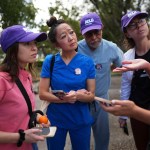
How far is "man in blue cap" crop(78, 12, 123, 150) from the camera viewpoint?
3645 mm

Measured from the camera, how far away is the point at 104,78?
3777 millimetres

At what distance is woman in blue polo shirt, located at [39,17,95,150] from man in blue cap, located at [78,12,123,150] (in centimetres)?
44

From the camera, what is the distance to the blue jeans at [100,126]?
381cm

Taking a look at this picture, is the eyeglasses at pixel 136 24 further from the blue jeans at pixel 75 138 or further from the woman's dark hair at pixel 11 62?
the woman's dark hair at pixel 11 62

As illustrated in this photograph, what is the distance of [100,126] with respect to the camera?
3873 millimetres

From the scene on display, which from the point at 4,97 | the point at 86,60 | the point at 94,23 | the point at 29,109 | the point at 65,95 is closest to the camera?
the point at 4,97

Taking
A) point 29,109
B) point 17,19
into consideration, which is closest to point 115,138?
point 29,109

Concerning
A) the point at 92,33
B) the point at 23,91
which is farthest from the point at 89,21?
the point at 23,91

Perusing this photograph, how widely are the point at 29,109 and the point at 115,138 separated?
3.86 meters

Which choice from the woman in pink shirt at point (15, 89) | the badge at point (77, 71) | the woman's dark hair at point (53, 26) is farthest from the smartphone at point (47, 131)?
the woman's dark hair at point (53, 26)

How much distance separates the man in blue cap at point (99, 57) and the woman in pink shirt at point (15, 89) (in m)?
1.06

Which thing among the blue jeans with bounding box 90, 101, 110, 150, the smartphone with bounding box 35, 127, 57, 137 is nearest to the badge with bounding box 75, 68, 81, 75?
the blue jeans with bounding box 90, 101, 110, 150

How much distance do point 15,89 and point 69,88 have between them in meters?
0.89

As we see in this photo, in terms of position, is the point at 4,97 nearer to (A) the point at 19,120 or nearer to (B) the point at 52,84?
(A) the point at 19,120
